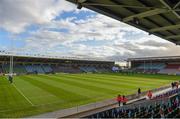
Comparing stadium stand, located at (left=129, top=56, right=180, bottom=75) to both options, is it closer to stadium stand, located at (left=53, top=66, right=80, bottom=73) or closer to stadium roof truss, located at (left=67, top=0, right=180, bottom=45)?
stadium stand, located at (left=53, top=66, right=80, bottom=73)

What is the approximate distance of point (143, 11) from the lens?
8.70 meters

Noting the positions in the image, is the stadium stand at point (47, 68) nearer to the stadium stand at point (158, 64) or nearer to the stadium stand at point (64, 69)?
the stadium stand at point (64, 69)

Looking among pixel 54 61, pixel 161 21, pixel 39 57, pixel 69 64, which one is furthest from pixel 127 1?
pixel 69 64

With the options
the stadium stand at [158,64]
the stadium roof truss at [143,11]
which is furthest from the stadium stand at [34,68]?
the stadium roof truss at [143,11]

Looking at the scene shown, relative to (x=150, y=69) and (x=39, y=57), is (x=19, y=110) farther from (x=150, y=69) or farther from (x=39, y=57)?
(x=150, y=69)

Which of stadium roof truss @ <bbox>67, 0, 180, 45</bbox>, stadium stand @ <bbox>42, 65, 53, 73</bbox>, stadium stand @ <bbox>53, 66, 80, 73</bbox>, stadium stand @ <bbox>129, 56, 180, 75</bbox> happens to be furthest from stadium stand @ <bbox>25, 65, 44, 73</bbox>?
stadium roof truss @ <bbox>67, 0, 180, 45</bbox>

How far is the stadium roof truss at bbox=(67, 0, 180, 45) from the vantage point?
25.2 ft

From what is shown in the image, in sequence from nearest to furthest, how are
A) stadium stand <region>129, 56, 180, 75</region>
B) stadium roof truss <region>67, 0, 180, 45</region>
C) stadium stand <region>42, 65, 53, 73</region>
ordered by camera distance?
stadium roof truss <region>67, 0, 180, 45</region> < stadium stand <region>129, 56, 180, 75</region> < stadium stand <region>42, 65, 53, 73</region>

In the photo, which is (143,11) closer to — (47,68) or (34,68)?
(34,68)

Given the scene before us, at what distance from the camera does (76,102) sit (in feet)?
78.3

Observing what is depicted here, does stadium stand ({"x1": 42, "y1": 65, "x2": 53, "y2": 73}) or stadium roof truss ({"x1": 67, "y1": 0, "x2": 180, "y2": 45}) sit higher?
stadium roof truss ({"x1": 67, "y1": 0, "x2": 180, "y2": 45})

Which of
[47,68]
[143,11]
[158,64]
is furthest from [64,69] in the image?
[143,11]

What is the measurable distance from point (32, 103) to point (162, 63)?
90.5 metres

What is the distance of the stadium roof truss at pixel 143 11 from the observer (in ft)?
25.2
